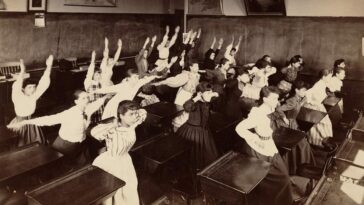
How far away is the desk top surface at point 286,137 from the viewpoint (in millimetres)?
3711

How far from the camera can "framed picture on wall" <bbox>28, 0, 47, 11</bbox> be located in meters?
6.62

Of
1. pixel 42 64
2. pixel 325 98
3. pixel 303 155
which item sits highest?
pixel 42 64

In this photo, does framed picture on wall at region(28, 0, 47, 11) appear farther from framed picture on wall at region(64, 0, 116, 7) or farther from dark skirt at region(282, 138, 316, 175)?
dark skirt at region(282, 138, 316, 175)

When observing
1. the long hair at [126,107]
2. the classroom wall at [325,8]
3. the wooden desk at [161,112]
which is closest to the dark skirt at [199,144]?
the wooden desk at [161,112]

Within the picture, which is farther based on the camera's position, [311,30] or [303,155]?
[311,30]

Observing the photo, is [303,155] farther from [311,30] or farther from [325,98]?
[311,30]

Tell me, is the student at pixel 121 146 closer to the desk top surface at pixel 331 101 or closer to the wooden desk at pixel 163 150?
the wooden desk at pixel 163 150

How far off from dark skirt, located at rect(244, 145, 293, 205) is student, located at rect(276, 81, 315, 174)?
37.4 inches

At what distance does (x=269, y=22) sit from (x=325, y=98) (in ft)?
10.7

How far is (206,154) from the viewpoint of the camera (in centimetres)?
420

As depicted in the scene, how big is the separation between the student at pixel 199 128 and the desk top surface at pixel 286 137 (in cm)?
82

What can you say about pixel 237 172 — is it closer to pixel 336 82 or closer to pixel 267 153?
pixel 267 153

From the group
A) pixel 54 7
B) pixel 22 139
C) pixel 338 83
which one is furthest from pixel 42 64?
pixel 338 83

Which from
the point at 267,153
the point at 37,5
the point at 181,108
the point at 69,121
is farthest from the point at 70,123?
the point at 37,5
